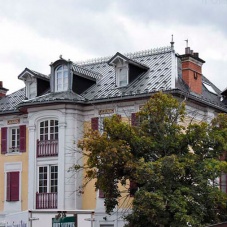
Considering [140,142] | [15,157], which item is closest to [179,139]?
[140,142]

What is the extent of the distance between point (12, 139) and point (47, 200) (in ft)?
18.6

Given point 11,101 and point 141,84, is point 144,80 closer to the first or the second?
point 141,84

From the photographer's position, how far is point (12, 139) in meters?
43.9

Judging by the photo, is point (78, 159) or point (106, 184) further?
point (78, 159)

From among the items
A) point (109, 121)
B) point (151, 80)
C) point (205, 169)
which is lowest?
point (205, 169)

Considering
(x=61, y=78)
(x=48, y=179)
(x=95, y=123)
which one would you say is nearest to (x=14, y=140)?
(x=48, y=179)

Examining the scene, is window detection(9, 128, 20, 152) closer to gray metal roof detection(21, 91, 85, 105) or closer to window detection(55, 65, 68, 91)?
gray metal roof detection(21, 91, 85, 105)

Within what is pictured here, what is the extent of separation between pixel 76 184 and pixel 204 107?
857 centimetres

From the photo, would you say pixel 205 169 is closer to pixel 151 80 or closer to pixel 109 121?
pixel 109 121

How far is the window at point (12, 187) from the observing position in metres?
42.6

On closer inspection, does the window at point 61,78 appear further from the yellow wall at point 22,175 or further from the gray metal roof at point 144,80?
the yellow wall at point 22,175

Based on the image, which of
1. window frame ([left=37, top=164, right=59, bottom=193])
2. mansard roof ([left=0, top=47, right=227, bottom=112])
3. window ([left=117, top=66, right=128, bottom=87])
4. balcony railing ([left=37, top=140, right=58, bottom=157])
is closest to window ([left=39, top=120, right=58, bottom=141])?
balcony railing ([left=37, top=140, right=58, bottom=157])

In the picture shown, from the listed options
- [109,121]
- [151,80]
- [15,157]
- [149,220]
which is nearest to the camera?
[149,220]

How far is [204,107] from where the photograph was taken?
40.6 meters
